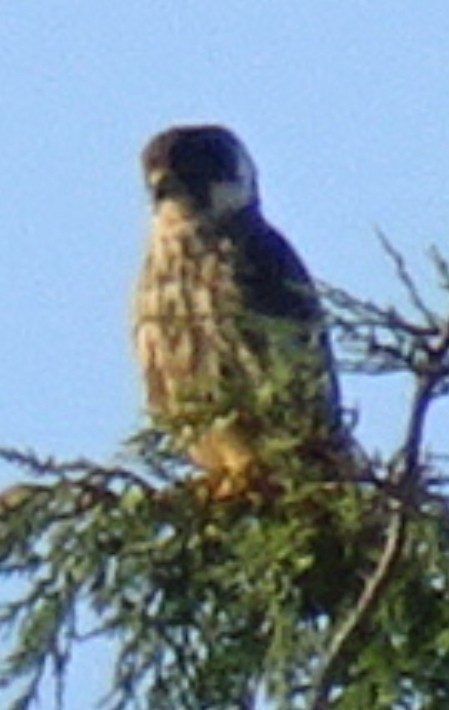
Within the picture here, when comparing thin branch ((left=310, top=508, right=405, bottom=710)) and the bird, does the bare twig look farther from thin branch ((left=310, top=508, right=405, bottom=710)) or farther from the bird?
the bird

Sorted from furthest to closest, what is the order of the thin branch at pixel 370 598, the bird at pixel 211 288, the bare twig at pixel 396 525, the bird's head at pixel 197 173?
the bird's head at pixel 197 173 < the bird at pixel 211 288 < the thin branch at pixel 370 598 < the bare twig at pixel 396 525

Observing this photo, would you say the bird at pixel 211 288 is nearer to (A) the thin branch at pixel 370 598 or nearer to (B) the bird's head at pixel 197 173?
(B) the bird's head at pixel 197 173

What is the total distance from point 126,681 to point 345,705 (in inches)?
18.1

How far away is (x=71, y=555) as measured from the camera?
5.30 metres

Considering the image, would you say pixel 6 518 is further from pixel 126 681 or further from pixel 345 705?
pixel 345 705

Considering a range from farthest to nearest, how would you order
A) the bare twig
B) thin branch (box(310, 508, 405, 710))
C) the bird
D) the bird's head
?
the bird's head < the bird < thin branch (box(310, 508, 405, 710)) < the bare twig

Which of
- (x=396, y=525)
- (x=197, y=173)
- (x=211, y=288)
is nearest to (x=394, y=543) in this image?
(x=396, y=525)

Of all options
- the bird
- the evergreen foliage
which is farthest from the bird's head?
the evergreen foliage

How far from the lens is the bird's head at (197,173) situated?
7324mm

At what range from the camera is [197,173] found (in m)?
7.39

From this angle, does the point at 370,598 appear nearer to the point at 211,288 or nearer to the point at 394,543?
the point at 394,543

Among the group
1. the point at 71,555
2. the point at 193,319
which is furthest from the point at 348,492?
the point at 193,319

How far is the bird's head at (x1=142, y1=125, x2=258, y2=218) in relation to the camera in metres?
7.32

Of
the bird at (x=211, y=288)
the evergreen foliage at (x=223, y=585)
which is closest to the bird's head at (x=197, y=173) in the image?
the bird at (x=211, y=288)
